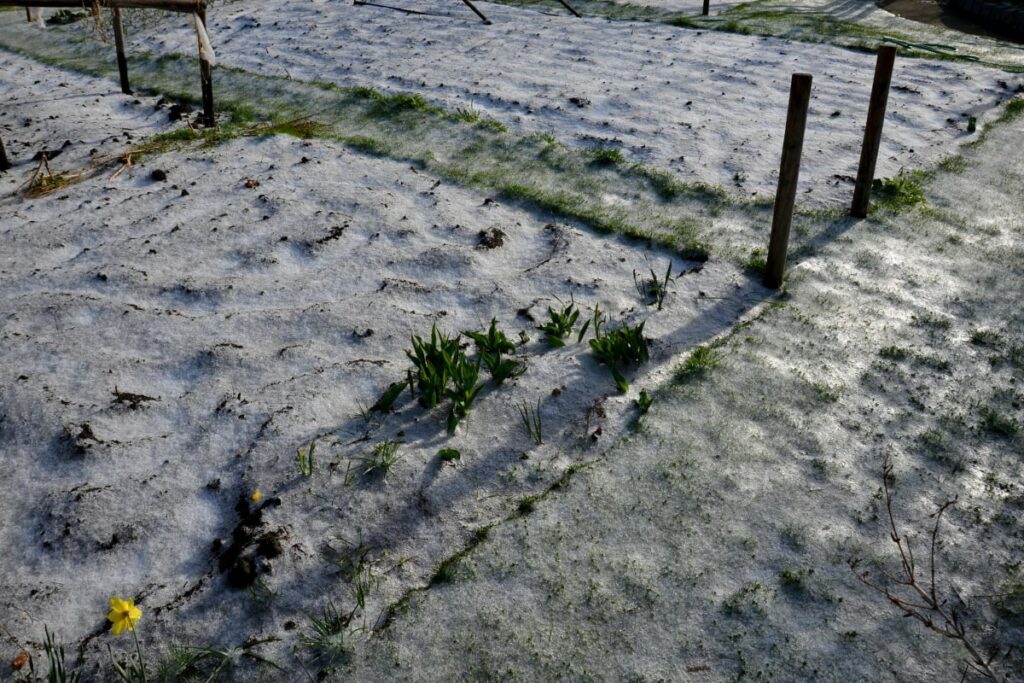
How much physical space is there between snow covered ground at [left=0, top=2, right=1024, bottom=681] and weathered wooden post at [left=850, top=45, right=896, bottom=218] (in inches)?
6.9

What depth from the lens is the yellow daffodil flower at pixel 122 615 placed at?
2.24 m

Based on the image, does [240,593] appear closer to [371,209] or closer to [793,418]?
[793,418]

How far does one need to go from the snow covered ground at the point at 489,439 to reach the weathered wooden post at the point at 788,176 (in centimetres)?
19

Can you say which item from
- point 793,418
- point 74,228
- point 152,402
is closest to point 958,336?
point 793,418

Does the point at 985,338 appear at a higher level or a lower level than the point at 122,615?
higher

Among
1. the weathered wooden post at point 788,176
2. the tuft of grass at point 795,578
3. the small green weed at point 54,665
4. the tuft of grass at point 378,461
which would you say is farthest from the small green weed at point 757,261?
the small green weed at point 54,665

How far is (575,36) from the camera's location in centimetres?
879

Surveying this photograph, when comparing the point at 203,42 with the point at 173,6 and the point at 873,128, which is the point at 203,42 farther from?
the point at 873,128

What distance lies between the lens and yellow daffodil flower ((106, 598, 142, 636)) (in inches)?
88.3

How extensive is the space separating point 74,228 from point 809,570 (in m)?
4.47

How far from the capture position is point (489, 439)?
10.3 feet

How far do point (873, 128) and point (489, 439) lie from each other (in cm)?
302

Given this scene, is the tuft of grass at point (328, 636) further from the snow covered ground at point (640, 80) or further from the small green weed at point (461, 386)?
A: the snow covered ground at point (640, 80)

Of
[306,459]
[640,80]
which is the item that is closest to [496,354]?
[306,459]
